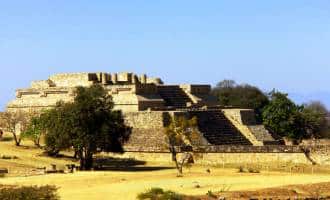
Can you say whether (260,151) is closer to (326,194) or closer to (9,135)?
(326,194)

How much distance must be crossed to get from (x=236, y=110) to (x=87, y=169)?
49.7ft

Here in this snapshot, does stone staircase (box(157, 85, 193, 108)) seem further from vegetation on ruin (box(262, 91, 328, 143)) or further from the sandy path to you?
the sandy path

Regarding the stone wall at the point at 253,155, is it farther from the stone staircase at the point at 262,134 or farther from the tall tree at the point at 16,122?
the tall tree at the point at 16,122

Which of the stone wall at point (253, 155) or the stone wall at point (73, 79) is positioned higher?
the stone wall at point (73, 79)

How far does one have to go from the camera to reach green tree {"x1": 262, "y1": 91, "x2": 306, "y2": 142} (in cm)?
6412

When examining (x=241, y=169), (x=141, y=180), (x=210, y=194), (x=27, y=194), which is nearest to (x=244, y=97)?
(x=241, y=169)

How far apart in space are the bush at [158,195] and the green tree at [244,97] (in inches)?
1488

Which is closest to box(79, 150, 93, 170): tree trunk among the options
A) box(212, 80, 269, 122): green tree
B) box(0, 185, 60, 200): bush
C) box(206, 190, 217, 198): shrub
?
box(206, 190, 217, 198): shrub

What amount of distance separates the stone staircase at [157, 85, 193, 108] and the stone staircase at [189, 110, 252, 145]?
144 inches

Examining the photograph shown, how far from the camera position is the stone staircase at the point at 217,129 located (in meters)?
53.6

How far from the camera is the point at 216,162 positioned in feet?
161

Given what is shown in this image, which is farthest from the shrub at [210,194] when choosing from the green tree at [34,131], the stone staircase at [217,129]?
the green tree at [34,131]

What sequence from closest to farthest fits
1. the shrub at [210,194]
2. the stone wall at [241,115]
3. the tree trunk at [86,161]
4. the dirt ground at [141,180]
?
the shrub at [210,194]
the dirt ground at [141,180]
the tree trunk at [86,161]
the stone wall at [241,115]

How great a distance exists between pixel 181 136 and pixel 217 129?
277 inches
